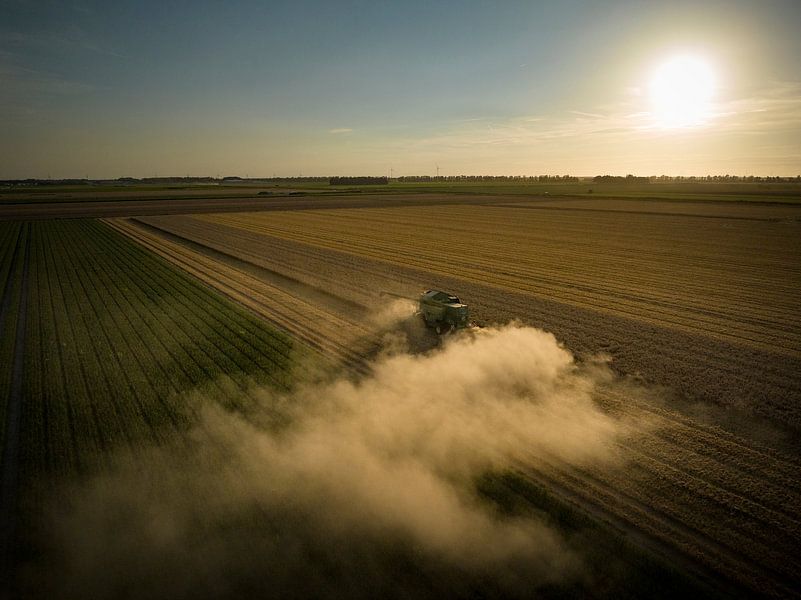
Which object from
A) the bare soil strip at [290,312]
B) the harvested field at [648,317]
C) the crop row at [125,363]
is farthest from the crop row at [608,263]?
the crop row at [125,363]

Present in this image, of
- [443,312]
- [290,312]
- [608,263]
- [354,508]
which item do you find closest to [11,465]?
[354,508]

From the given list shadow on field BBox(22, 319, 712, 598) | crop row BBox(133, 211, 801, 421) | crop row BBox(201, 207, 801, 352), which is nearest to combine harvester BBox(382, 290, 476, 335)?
crop row BBox(133, 211, 801, 421)

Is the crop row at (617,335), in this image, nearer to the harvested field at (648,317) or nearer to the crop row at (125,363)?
the harvested field at (648,317)

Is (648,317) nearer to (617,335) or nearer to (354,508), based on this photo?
(617,335)

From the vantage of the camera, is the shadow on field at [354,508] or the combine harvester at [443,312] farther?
the combine harvester at [443,312]

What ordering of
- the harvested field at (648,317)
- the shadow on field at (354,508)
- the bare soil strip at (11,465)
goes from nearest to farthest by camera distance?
the shadow on field at (354,508), the bare soil strip at (11,465), the harvested field at (648,317)

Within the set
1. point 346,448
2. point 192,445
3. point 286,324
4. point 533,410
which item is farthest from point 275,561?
point 286,324

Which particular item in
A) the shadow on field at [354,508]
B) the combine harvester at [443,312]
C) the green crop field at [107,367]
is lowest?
the shadow on field at [354,508]
